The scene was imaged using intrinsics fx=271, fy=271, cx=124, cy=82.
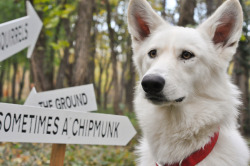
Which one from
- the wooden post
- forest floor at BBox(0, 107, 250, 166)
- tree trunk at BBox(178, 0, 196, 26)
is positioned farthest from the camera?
tree trunk at BBox(178, 0, 196, 26)

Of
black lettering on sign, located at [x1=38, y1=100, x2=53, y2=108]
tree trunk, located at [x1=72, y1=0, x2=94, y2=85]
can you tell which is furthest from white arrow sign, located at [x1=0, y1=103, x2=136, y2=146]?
tree trunk, located at [x1=72, y1=0, x2=94, y2=85]

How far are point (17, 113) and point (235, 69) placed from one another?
6.05 m

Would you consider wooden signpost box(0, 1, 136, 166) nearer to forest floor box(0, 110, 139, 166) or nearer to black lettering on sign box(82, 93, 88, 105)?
black lettering on sign box(82, 93, 88, 105)

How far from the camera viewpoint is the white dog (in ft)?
8.17

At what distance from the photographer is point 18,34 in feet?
10.4

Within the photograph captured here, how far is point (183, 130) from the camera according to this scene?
261cm

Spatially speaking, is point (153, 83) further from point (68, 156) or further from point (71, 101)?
point (68, 156)

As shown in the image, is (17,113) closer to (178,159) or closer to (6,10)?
(178,159)

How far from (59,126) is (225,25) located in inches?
79.8

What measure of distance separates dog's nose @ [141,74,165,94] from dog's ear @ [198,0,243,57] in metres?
0.93

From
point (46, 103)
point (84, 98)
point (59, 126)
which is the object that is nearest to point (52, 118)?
point (59, 126)

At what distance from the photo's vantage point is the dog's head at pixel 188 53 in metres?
2.49

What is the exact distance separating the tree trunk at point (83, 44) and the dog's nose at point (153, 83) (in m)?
3.24

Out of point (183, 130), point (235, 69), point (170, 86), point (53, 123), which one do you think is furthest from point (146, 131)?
point (235, 69)
